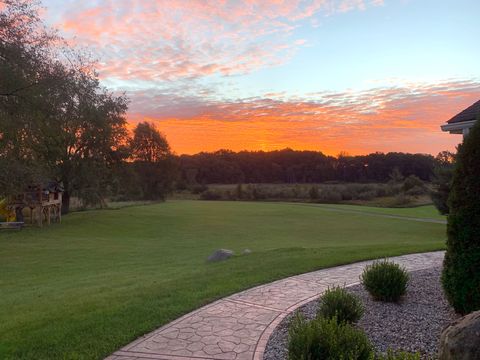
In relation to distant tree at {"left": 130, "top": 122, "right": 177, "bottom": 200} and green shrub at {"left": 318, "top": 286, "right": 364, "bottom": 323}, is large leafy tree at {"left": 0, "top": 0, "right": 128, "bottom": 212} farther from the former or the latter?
distant tree at {"left": 130, "top": 122, "right": 177, "bottom": 200}

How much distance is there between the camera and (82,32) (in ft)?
45.5

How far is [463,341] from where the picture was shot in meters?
2.31

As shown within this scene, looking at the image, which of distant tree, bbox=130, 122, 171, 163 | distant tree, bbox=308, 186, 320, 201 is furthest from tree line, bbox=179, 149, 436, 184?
distant tree, bbox=130, 122, 171, 163

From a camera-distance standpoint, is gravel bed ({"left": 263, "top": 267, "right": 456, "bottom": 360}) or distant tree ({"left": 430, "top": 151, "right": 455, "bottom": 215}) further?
distant tree ({"left": 430, "top": 151, "right": 455, "bottom": 215})

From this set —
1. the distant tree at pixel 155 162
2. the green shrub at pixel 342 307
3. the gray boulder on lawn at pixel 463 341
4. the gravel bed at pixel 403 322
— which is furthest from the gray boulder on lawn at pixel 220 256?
the distant tree at pixel 155 162

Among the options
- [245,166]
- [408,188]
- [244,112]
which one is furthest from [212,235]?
[245,166]

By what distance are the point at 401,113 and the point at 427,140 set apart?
775 centimetres

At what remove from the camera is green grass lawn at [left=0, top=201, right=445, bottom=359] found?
460cm

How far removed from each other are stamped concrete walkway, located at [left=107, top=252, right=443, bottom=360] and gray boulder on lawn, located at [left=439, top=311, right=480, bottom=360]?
1.92 meters

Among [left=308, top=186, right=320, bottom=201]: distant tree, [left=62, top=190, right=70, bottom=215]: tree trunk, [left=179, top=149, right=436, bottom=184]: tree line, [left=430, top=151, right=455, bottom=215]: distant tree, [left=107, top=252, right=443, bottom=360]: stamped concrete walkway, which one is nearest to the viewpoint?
[left=107, top=252, right=443, bottom=360]: stamped concrete walkway

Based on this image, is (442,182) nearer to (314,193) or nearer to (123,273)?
(123,273)

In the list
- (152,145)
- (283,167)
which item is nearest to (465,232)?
(152,145)

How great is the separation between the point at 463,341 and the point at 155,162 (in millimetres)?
51008

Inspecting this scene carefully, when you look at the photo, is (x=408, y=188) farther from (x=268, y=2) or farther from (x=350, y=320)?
(x=350, y=320)
